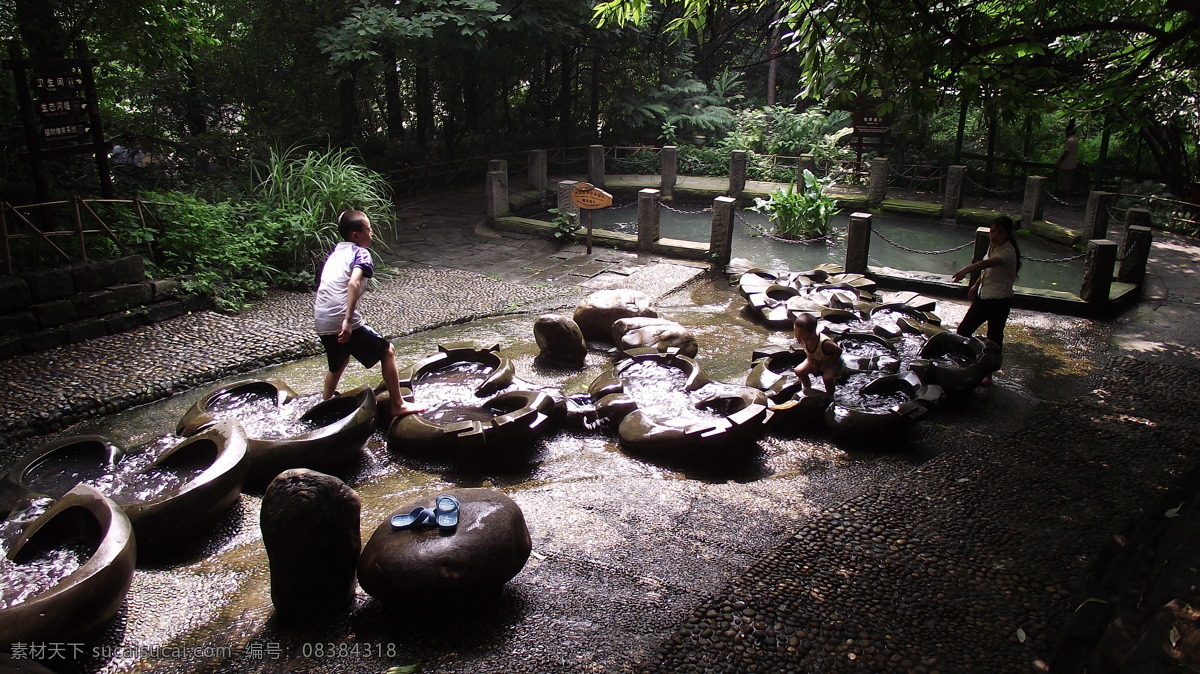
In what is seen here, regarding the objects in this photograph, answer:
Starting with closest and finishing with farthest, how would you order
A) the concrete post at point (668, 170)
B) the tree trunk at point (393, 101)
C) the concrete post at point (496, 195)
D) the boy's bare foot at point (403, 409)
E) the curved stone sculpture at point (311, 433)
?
the curved stone sculpture at point (311, 433)
the boy's bare foot at point (403, 409)
the concrete post at point (496, 195)
the tree trunk at point (393, 101)
the concrete post at point (668, 170)

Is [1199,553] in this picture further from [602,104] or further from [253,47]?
[602,104]

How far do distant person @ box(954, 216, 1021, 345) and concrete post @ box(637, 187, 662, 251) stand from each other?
5.38 meters

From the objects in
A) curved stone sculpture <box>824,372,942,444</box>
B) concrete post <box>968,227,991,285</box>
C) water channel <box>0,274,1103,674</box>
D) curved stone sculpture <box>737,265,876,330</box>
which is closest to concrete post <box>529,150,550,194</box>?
curved stone sculpture <box>737,265,876,330</box>

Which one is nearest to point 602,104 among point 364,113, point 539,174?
point 539,174

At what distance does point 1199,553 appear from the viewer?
12.0ft

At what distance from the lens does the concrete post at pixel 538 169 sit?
16.2 metres

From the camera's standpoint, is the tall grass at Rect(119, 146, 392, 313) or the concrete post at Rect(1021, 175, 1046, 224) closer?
the tall grass at Rect(119, 146, 392, 313)

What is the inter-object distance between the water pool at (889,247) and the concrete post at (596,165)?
1.42 meters

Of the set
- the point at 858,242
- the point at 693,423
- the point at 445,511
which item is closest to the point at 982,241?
the point at 858,242

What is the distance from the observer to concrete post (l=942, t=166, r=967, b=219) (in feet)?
47.6

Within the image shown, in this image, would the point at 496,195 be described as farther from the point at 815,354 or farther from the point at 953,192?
the point at 953,192

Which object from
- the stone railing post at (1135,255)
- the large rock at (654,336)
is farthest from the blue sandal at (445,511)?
the stone railing post at (1135,255)

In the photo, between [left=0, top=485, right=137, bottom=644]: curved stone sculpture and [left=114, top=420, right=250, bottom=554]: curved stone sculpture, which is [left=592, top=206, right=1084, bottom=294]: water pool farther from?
[left=0, top=485, right=137, bottom=644]: curved stone sculpture

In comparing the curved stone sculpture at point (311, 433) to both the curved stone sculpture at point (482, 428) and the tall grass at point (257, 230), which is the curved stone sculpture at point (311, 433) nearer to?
the curved stone sculpture at point (482, 428)
